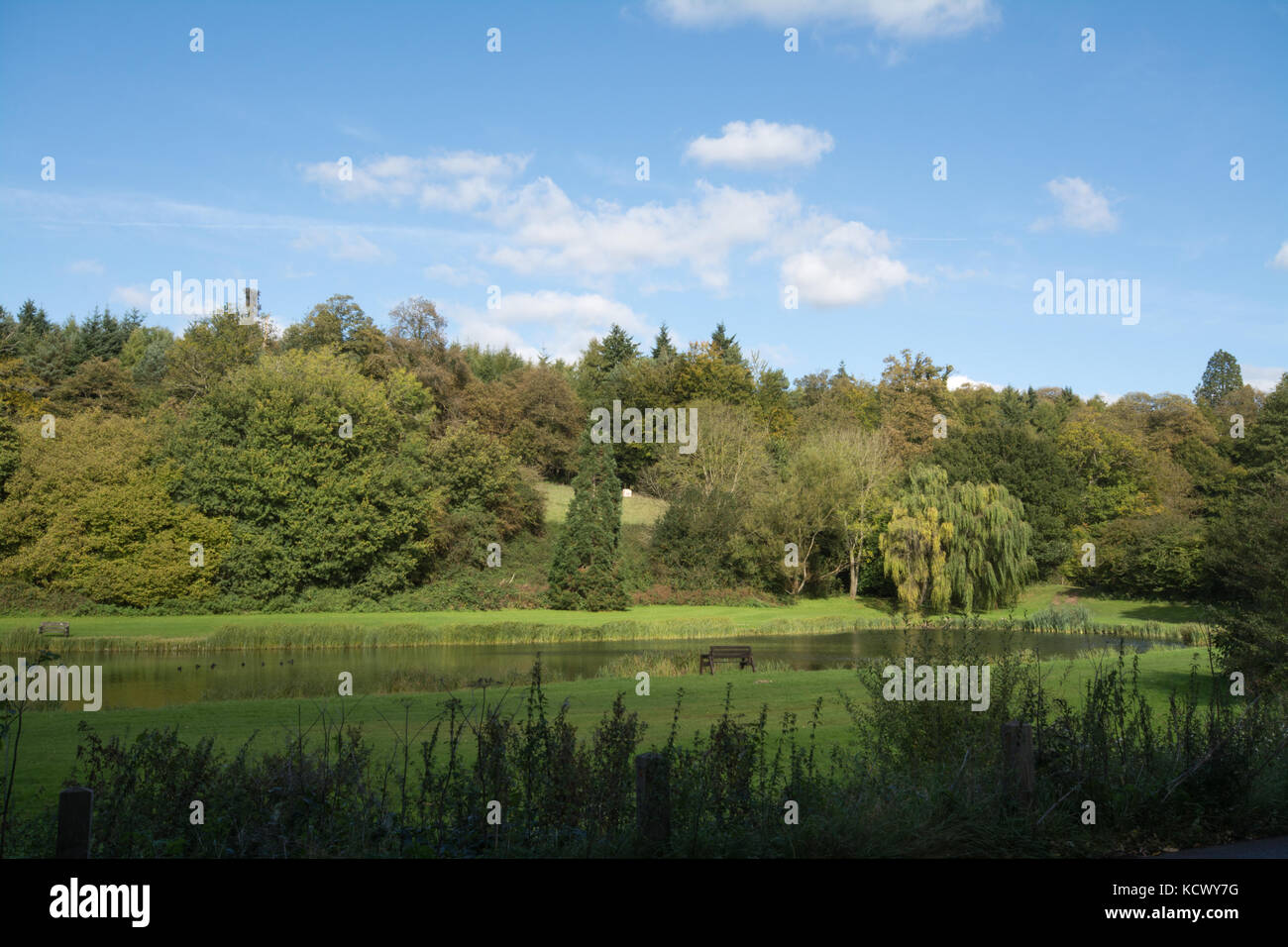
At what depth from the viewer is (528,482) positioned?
50.1 meters

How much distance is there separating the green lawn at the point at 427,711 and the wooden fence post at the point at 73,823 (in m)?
5.20

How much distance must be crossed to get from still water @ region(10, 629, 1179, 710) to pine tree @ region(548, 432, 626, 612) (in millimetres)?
7985

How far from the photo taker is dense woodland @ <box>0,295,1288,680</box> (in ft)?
121

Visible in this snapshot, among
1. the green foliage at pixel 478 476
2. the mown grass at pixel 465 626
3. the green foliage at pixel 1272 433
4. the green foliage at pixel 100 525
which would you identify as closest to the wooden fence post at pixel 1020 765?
the mown grass at pixel 465 626

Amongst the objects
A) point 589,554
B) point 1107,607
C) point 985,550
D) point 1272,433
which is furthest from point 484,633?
point 1272,433

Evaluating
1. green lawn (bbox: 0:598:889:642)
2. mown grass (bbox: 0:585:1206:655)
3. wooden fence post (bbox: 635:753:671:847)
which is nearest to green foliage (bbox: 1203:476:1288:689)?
mown grass (bbox: 0:585:1206:655)

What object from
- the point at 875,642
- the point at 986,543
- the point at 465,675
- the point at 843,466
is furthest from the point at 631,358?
the point at 465,675

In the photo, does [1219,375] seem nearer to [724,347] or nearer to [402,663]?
[724,347]

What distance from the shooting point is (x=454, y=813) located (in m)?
5.79

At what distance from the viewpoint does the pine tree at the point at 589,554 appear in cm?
3966

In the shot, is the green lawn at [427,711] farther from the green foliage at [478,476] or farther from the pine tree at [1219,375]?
the pine tree at [1219,375]
